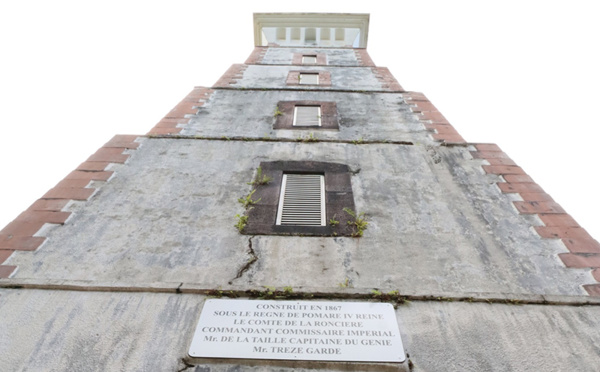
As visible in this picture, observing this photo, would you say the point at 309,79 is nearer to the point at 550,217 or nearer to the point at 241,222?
the point at 241,222

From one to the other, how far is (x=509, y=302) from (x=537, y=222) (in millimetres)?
1607

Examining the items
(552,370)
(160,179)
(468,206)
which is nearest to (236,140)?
(160,179)

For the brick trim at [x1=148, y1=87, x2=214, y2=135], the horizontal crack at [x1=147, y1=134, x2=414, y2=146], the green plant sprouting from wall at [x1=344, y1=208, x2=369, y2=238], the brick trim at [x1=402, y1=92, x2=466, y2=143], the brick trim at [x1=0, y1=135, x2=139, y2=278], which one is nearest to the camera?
the brick trim at [x1=0, y1=135, x2=139, y2=278]

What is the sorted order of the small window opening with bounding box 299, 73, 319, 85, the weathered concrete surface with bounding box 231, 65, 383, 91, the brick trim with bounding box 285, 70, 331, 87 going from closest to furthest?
1. the weathered concrete surface with bounding box 231, 65, 383, 91
2. the brick trim with bounding box 285, 70, 331, 87
3. the small window opening with bounding box 299, 73, 319, 85

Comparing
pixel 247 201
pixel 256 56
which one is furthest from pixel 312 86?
pixel 247 201

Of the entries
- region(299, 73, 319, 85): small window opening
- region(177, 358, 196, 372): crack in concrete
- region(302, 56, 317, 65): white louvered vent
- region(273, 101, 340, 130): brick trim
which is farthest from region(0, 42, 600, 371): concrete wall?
region(302, 56, 317, 65): white louvered vent

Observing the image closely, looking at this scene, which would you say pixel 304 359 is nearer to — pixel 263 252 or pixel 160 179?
pixel 263 252

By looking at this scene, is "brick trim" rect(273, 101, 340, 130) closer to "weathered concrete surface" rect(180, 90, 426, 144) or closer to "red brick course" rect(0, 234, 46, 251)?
"weathered concrete surface" rect(180, 90, 426, 144)

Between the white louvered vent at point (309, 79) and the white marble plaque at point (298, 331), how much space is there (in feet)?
28.8

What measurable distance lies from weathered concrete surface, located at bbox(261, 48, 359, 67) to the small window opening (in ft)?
5.99

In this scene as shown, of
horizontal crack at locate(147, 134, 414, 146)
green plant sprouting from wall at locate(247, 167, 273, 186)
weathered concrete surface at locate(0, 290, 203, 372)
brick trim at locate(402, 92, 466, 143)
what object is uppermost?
brick trim at locate(402, 92, 466, 143)

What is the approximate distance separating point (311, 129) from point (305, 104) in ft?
5.57

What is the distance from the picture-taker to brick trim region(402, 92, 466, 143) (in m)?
7.23

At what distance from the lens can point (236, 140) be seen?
23.3 feet
